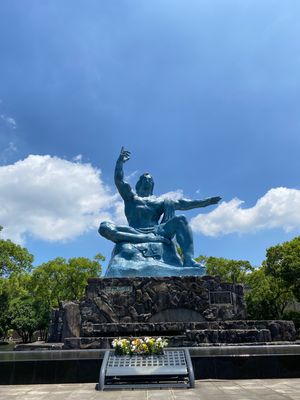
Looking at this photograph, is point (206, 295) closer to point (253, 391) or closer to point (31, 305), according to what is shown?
point (253, 391)

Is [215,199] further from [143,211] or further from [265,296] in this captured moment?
[265,296]

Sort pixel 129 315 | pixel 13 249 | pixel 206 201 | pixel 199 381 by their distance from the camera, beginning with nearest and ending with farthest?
pixel 199 381 → pixel 129 315 → pixel 206 201 → pixel 13 249

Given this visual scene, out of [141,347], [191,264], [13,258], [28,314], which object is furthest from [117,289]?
[28,314]

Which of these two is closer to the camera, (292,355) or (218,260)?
(292,355)

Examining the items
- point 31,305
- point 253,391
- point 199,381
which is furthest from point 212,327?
point 31,305

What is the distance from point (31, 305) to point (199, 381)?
3328cm

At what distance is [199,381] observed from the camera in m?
6.18

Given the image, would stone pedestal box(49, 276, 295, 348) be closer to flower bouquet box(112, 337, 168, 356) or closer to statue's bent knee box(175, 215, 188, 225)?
statue's bent knee box(175, 215, 188, 225)

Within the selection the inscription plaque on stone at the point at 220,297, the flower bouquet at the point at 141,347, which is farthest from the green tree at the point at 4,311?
the flower bouquet at the point at 141,347

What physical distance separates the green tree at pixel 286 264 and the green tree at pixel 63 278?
14506mm

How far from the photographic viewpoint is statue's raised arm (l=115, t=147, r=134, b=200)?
15.2 metres

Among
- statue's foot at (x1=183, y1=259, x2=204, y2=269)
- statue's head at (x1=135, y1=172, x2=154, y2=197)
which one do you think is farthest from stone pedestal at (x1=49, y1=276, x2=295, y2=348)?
statue's head at (x1=135, y1=172, x2=154, y2=197)

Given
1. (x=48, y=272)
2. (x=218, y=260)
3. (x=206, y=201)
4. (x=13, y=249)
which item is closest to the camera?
(x=206, y=201)

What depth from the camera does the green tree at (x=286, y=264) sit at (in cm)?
2483
